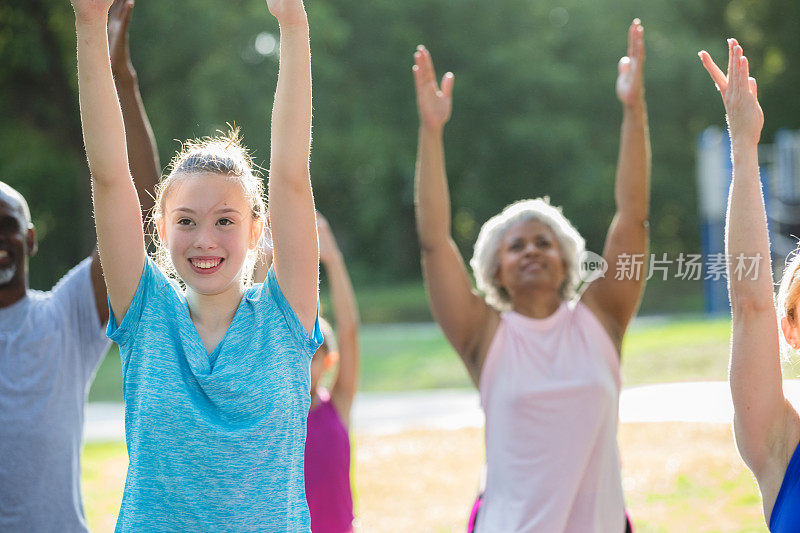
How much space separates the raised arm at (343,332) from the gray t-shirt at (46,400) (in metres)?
1.09

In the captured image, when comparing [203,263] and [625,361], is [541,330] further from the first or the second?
[625,361]

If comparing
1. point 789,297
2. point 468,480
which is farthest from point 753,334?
point 468,480

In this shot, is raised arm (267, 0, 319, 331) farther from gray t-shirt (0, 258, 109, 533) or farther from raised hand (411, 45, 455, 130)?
raised hand (411, 45, 455, 130)

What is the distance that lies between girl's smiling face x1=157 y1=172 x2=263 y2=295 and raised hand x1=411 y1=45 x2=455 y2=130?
4.42 feet

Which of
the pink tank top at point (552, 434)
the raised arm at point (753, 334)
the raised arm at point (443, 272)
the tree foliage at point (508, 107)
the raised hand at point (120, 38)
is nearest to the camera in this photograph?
the raised arm at point (753, 334)

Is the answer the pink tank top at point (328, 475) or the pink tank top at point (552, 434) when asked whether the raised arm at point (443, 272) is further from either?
the pink tank top at point (328, 475)

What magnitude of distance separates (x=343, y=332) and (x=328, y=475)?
0.59 m

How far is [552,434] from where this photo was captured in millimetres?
3193

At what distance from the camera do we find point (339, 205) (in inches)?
1179

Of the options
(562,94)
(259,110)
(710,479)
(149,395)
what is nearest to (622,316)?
(149,395)

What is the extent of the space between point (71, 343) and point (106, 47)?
3.88 ft

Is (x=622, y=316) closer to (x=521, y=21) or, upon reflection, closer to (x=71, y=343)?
(x=71, y=343)

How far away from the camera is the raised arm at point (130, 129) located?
113 inches

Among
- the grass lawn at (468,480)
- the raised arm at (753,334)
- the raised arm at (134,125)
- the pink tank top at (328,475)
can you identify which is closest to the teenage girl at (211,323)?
the raised arm at (134,125)
